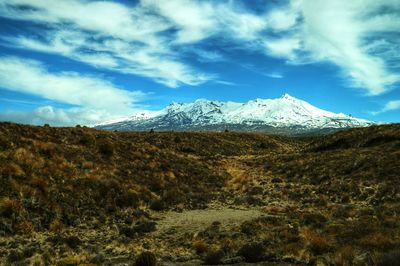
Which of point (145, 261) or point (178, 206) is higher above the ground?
point (178, 206)

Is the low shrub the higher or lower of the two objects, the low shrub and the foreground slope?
the lower

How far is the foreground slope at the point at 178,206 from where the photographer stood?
17156 mm

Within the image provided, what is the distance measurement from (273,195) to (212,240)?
56.0 ft

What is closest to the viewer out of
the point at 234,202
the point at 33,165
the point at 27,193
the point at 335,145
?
the point at 27,193

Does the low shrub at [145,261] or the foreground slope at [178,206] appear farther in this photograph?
the foreground slope at [178,206]

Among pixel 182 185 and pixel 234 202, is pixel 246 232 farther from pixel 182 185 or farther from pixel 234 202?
pixel 182 185

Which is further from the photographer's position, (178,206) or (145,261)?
(178,206)

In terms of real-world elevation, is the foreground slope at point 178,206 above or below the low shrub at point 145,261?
above

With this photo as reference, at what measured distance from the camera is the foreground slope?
17.2m

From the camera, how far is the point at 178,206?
30.5m

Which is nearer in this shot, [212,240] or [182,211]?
[212,240]

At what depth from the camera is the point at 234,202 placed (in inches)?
1296

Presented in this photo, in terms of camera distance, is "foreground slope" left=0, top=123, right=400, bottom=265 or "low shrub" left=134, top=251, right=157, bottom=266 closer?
"low shrub" left=134, top=251, right=157, bottom=266

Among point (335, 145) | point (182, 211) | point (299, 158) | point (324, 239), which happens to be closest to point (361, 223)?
point (324, 239)
